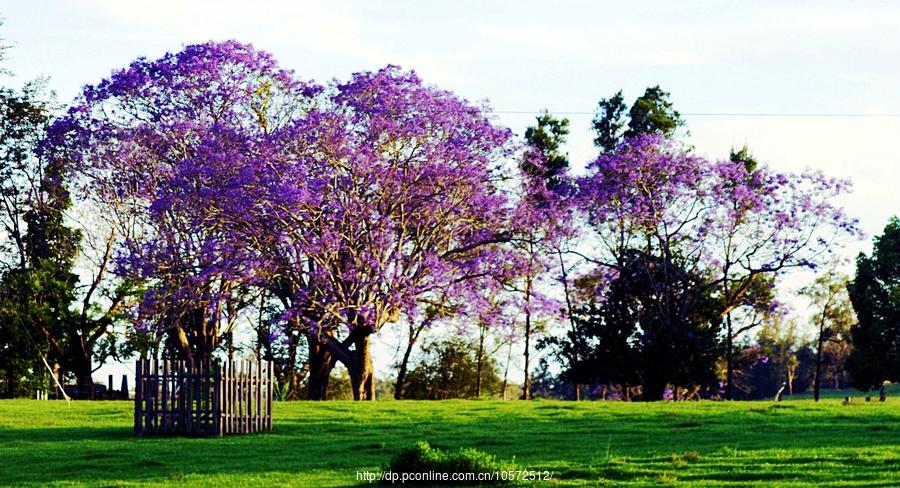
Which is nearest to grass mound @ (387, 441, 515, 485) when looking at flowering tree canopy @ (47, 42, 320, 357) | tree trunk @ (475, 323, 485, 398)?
flowering tree canopy @ (47, 42, 320, 357)

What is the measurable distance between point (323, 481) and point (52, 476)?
4.93m

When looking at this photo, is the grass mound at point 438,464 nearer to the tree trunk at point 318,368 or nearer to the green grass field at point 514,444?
the green grass field at point 514,444

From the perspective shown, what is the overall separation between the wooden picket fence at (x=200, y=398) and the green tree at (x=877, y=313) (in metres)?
40.7

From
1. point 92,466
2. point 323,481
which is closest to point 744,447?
point 323,481

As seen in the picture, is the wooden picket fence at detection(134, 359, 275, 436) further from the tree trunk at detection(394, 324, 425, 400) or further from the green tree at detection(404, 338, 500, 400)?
the green tree at detection(404, 338, 500, 400)

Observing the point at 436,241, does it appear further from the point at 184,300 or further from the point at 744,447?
the point at 744,447

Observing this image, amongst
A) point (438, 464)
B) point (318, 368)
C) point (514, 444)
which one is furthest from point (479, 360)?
point (438, 464)

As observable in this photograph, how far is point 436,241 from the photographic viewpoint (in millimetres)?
45531

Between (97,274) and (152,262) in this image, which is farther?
(97,274)

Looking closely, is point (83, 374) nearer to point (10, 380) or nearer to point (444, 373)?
point (10, 380)

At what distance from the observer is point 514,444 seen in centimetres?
2461

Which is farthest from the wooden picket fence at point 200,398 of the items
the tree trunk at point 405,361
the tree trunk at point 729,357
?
the tree trunk at point 729,357

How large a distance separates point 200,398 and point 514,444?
768 cm

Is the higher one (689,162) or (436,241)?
(689,162)
